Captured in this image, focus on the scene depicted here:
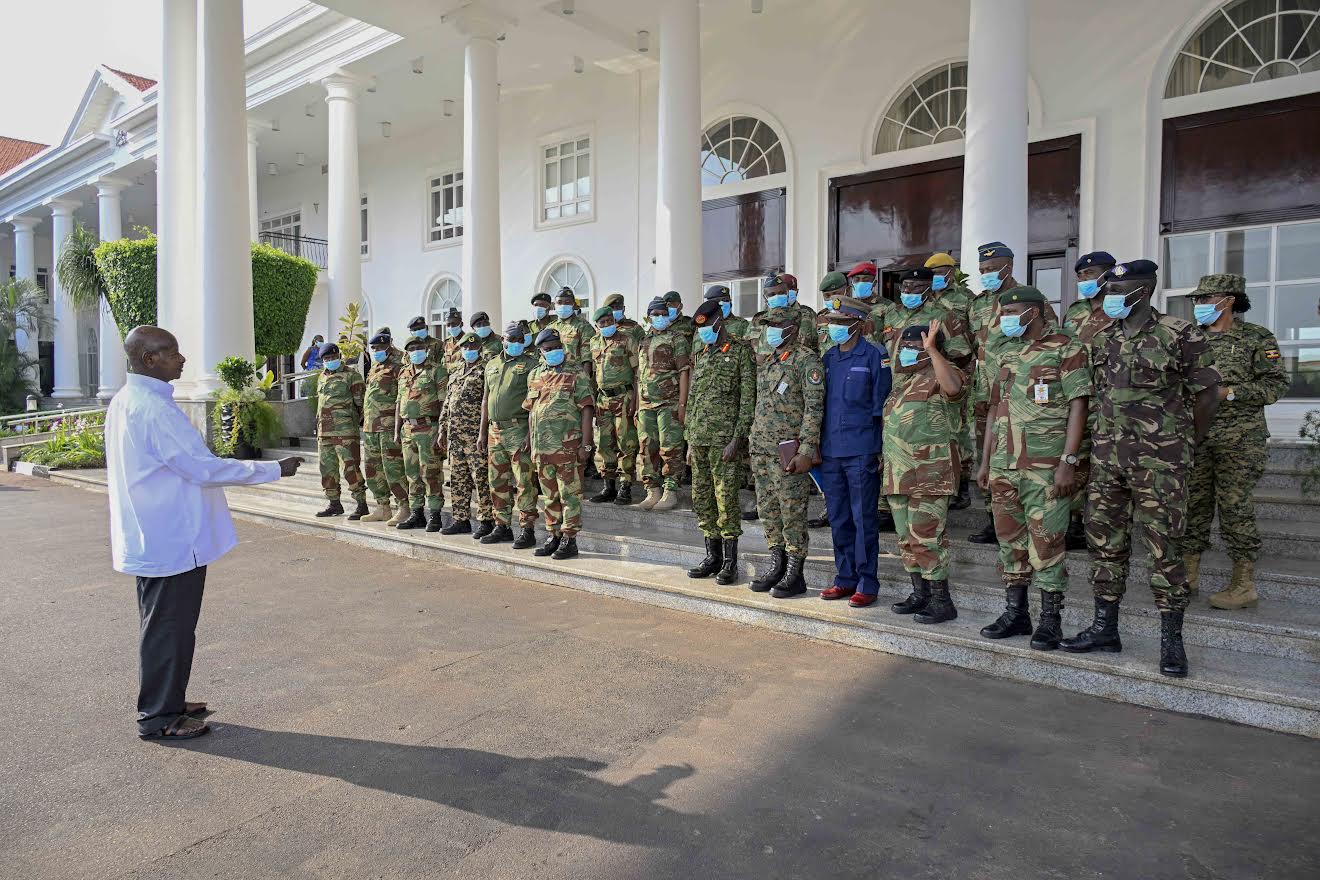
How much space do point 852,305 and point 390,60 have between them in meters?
12.6

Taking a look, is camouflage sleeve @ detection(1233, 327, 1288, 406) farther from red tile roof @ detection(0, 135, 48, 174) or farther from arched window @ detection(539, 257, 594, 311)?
red tile roof @ detection(0, 135, 48, 174)

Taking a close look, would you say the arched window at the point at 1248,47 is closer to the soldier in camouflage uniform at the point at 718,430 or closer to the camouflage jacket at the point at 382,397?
the soldier in camouflage uniform at the point at 718,430

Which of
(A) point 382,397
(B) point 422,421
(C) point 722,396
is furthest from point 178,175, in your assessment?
(C) point 722,396

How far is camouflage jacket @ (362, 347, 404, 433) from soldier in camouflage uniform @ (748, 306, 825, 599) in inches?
164

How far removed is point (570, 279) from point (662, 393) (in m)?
9.16

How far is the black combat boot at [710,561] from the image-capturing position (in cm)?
596

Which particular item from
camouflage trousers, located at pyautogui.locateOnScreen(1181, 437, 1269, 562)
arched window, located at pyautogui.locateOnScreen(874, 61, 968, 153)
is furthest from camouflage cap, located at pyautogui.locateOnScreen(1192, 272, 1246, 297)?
arched window, located at pyautogui.locateOnScreen(874, 61, 968, 153)

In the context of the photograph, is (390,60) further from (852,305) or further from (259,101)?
(852,305)

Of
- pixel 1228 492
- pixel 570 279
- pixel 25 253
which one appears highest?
pixel 25 253

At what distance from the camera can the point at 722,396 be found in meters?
5.86

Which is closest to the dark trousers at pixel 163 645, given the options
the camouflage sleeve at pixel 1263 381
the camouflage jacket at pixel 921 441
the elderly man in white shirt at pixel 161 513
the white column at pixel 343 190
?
the elderly man in white shirt at pixel 161 513

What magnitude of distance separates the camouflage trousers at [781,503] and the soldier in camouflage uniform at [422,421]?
3.54m

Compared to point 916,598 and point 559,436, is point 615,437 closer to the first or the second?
point 559,436

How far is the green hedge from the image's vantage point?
49.4 feet
